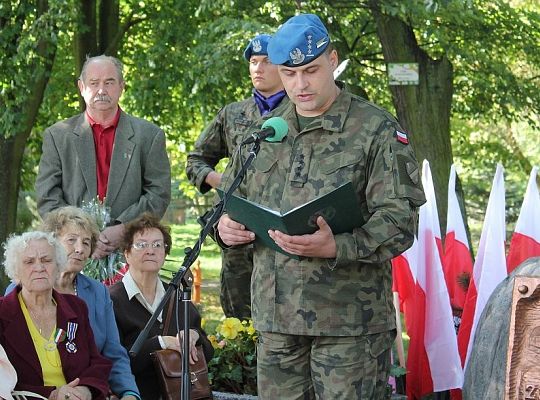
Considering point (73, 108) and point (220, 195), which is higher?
point (73, 108)

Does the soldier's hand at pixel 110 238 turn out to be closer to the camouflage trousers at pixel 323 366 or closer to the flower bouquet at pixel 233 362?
the flower bouquet at pixel 233 362

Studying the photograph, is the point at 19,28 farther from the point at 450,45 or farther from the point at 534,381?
the point at 534,381

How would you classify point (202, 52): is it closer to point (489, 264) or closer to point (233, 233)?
point (489, 264)

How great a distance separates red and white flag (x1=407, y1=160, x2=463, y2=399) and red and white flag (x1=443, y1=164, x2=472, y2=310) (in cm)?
37

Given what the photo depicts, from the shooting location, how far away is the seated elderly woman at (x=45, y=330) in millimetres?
5125

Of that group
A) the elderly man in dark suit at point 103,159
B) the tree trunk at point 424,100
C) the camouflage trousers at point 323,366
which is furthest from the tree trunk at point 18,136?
the camouflage trousers at point 323,366

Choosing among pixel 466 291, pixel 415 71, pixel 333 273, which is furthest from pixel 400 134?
pixel 415 71

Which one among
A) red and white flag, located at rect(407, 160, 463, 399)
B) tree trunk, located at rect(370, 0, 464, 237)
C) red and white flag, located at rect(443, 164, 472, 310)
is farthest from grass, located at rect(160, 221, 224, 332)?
red and white flag, located at rect(407, 160, 463, 399)

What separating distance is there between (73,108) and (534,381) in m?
13.2

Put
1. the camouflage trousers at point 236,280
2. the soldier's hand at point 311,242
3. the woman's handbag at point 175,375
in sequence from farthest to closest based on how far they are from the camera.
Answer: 1. the camouflage trousers at point 236,280
2. the woman's handbag at point 175,375
3. the soldier's hand at point 311,242

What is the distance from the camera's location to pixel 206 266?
22938 mm

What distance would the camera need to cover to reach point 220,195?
422 cm

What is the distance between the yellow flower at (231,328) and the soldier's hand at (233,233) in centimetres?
262

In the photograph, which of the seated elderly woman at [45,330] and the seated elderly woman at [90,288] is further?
the seated elderly woman at [90,288]
